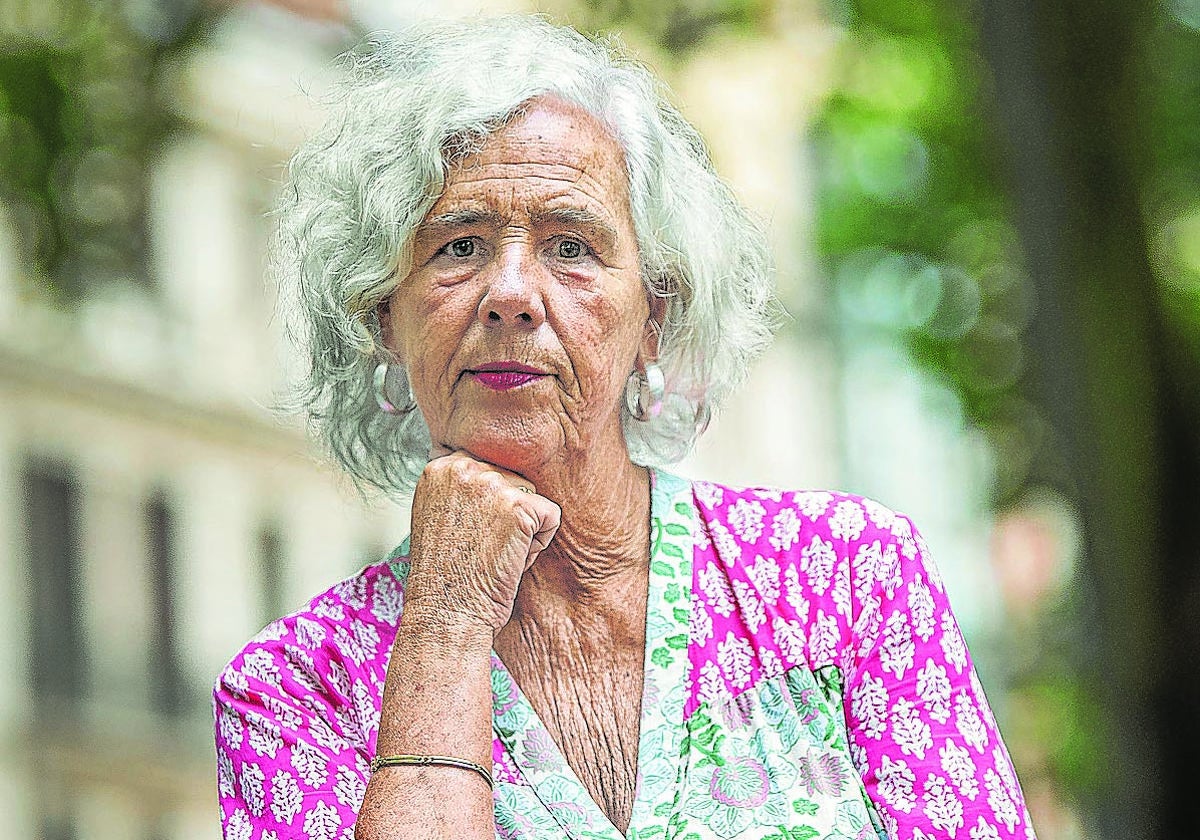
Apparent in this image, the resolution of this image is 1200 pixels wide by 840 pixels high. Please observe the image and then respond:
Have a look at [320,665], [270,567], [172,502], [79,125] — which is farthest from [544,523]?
[270,567]

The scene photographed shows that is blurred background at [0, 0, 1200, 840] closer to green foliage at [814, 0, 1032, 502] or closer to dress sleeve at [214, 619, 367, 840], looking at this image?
green foliage at [814, 0, 1032, 502]

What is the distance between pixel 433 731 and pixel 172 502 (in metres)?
20.7

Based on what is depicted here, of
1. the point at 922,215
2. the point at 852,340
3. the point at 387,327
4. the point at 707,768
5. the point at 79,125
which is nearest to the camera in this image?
the point at 707,768

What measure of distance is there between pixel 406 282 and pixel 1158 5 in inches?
169

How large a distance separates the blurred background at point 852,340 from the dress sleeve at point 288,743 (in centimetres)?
64

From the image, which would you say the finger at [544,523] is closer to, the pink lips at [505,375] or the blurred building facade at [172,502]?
the pink lips at [505,375]

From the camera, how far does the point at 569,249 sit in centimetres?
289

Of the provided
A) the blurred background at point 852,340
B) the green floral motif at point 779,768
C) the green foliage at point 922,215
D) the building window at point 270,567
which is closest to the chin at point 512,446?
the green floral motif at point 779,768

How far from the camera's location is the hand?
8.91ft

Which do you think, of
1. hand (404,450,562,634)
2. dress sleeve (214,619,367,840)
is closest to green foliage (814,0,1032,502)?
hand (404,450,562,634)

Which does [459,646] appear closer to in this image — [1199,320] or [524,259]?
[524,259]

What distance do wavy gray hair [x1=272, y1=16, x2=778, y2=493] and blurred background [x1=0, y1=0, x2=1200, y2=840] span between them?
19cm

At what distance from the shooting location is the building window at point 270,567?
23297 millimetres

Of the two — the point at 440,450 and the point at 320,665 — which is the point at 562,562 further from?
the point at 320,665
